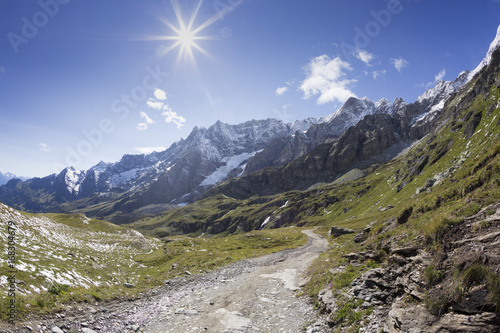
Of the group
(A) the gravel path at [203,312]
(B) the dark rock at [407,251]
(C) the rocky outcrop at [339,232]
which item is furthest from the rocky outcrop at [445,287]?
(C) the rocky outcrop at [339,232]

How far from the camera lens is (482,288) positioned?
29.5 feet

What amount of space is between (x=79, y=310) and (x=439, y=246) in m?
25.2

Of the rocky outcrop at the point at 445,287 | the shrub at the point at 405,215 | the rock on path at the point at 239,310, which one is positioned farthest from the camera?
the shrub at the point at 405,215

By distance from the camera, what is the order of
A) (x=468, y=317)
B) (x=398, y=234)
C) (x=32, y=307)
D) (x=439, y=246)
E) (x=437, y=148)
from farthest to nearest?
(x=437, y=148), (x=398, y=234), (x=32, y=307), (x=439, y=246), (x=468, y=317)

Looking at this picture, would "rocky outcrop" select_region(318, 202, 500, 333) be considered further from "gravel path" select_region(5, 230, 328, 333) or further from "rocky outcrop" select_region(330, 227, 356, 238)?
"rocky outcrop" select_region(330, 227, 356, 238)

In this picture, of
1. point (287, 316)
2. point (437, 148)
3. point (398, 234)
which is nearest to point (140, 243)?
point (287, 316)

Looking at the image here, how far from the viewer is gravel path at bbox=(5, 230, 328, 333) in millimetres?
16359

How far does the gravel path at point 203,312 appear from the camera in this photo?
16.4 m

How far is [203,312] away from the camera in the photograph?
20.1 metres

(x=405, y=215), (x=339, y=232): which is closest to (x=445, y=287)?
(x=405, y=215)

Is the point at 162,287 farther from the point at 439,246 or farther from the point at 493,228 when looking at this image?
the point at 493,228

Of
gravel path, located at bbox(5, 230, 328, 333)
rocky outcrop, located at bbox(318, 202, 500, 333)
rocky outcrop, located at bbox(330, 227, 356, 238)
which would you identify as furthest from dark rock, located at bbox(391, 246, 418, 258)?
rocky outcrop, located at bbox(330, 227, 356, 238)

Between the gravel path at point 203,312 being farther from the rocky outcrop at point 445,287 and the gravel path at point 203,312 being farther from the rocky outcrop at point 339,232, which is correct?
the rocky outcrop at point 339,232

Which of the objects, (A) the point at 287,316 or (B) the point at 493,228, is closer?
(B) the point at 493,228
